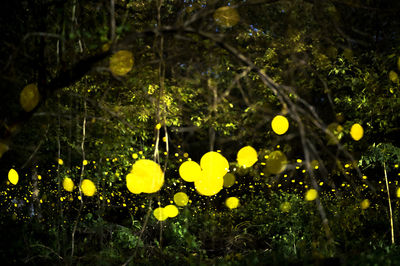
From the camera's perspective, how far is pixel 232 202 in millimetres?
8242

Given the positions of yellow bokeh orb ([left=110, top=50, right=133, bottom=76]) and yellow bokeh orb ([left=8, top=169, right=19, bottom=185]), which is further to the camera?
yellow bokeh orb ([left=8, top=169, right=19, bottom=185])

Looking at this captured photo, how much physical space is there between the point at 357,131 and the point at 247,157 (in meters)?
2.98

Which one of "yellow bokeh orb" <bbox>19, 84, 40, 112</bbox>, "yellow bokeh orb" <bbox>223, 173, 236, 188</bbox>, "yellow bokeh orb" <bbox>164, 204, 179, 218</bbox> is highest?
"yellow bokeh orb" <bbox>223, 173, 236, 188</bbox>

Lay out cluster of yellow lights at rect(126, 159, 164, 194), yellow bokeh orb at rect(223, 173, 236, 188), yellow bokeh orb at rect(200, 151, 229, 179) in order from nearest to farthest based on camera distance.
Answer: cluster of yellow lights at rect(126, 159, 164, 194) < yellow bokeh orb at rect(200, 151, 229, 179) < yellow bokeh orb at rect(223, 173, 236, 188)

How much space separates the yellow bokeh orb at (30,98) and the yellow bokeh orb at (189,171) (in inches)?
187

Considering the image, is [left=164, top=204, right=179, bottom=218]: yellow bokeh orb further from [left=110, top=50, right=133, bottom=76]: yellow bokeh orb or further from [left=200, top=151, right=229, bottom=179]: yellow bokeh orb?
[left=110, top=50, right=133, bottom=76]: yellow bokeh orb

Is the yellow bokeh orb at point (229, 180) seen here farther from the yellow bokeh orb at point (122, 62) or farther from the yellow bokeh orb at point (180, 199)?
the yellow bokeh orb at point (122, 62)

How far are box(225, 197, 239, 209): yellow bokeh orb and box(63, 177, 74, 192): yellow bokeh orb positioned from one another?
314 cm

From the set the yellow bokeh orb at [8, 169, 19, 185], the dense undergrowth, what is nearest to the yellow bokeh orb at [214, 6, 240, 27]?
the dense undergrowth

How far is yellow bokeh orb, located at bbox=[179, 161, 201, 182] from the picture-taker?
8.34 m

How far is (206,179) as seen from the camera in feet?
27.7

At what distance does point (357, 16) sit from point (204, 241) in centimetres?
641

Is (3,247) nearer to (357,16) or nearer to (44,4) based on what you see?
(44,4)

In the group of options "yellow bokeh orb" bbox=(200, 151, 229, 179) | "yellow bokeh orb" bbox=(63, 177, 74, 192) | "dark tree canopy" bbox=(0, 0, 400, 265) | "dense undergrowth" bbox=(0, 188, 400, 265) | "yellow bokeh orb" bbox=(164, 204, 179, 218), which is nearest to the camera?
"dark tree canopy" bbox=(0, 0, 400, 265)
